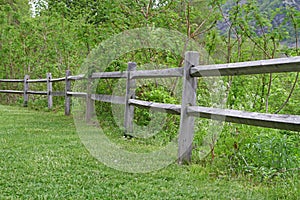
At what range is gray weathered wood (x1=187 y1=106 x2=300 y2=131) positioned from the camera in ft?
8.90

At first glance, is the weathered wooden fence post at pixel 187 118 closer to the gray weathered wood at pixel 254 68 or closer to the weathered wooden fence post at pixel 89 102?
the gray weathered wood at pixel 254 68

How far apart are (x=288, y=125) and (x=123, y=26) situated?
5250mm

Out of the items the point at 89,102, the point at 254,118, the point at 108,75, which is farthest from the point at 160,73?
the point at 89,102

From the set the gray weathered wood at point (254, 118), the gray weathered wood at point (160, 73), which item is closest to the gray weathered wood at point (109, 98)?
the gray weathered wood at point (160, 73)

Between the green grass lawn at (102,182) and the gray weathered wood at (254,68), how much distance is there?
3.03ft

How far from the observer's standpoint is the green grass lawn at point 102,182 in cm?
284

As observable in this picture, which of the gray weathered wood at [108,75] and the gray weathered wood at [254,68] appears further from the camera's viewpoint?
the gray weathered wood at [108,75]

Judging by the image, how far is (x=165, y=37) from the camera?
6.72 metres

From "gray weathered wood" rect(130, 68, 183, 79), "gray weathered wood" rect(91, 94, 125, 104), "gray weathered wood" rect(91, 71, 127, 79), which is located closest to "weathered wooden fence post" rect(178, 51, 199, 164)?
"gray weathered wood" rect(130, 68, 183, 79)

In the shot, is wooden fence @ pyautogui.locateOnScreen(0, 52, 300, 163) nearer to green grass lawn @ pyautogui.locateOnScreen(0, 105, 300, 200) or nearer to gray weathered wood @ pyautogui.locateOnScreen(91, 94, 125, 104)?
gray weathered wood @ pyautogui.locateOnScreen(91, 94, 125, 104)

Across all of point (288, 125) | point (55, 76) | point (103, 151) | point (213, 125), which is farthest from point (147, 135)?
point (55, 76)

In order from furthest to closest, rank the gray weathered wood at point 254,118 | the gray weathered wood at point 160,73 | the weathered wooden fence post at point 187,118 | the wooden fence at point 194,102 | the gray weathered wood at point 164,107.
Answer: the gray weathered wood at point 160,73, the gray weathered wood at point 164,107, the weathered wooden fence post at point 187,118, the wooden fence at point 194,102, the gray weathered wood at point 254,118

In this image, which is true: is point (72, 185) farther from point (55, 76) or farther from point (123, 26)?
point (55, 76)

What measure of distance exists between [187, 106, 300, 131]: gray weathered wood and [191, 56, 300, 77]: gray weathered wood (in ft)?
1.19
